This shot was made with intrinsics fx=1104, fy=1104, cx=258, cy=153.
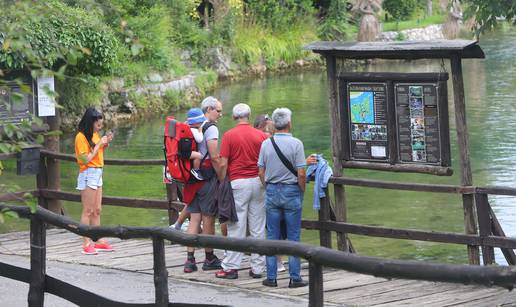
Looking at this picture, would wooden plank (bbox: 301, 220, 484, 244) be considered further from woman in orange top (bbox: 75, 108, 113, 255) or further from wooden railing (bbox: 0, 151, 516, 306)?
woman in orange top (bbox: 75, 108, 113, 255)

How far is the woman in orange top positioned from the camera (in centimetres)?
1152

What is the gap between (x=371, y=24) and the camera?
46.4m

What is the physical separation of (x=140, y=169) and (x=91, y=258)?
10171 millimetres

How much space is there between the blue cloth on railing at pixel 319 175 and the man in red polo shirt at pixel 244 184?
629 mm

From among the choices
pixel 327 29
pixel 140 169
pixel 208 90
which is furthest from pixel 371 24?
pixel 140 169

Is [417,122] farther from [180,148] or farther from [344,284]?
[180,148]

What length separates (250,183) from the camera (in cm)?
1013

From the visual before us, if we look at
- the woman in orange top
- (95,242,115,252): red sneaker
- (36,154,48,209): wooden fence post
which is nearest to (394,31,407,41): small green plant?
(36,154,48,209): wooden fence post

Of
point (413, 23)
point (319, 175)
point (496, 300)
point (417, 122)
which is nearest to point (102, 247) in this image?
point (319, 175)

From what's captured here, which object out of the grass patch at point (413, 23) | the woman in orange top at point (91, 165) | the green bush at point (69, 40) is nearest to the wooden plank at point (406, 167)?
the woman in orange top at point (91, 165)

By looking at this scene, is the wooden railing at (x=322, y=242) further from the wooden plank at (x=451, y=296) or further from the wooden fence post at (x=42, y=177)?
the wooden plank at (x=451, y=296)

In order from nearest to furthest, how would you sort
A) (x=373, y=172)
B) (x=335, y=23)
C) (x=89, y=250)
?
(x=89, y=250) → (x=373, y=172) → (x=335, y=23)

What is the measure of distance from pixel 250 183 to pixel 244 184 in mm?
60

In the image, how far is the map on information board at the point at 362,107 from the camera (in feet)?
36.0
